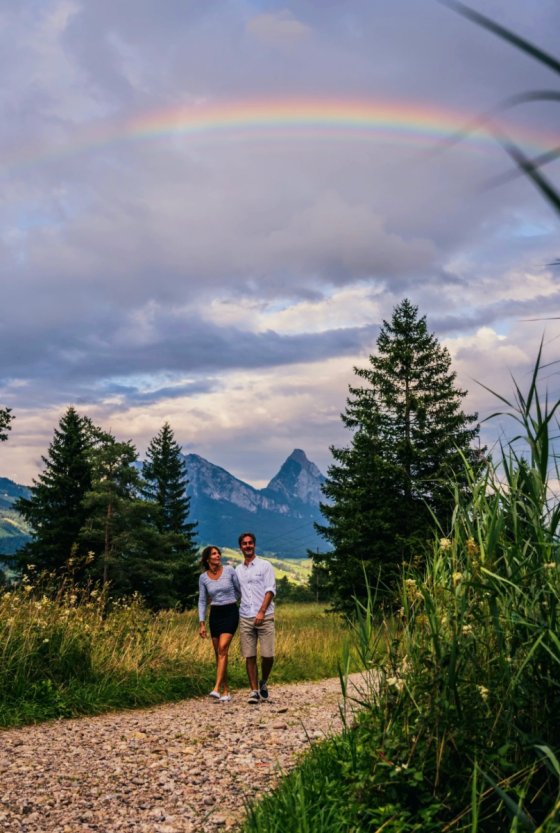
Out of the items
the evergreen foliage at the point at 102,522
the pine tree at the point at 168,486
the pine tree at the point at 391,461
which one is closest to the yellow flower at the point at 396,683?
the pine tree at the point at 391,461

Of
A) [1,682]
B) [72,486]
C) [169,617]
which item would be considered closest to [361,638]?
[1,682]

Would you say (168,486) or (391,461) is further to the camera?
(168,486)

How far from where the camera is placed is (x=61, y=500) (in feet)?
141

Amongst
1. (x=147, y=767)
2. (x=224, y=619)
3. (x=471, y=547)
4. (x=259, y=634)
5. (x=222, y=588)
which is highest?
(x=471, y=547)

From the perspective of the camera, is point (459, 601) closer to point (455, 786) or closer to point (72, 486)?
point (455, 786)

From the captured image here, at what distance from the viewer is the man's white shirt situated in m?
9.90

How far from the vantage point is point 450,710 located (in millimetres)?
3684

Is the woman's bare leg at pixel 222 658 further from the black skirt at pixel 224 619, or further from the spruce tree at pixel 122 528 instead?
the spruce tree at pixel 122 528

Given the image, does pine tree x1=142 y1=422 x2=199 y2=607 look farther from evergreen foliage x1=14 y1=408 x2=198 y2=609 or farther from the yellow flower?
the yellow flower

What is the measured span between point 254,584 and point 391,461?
686 inches

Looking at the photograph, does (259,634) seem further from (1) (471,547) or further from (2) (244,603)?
(1) (471,547)

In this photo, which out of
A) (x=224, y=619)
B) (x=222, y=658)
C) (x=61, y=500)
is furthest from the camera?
(x=61, y=500)

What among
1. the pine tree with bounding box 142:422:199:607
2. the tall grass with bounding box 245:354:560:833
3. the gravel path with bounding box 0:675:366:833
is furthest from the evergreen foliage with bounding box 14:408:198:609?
the tall grass with bounding box 245:354:560:833

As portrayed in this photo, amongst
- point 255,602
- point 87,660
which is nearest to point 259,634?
point 255,602
